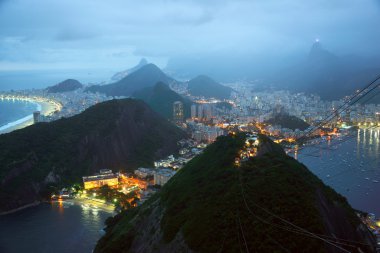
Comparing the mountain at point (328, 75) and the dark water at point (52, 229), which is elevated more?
the mountain at point (328, 75)

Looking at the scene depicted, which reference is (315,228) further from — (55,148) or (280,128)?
(280,128)

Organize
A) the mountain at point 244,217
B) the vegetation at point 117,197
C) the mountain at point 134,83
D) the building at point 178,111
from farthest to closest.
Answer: the mountain at point 134,83
the building at point 178,111
the vegetation at point 117,197
the mountain at point 244,217

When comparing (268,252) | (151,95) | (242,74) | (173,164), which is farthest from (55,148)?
(242,74)

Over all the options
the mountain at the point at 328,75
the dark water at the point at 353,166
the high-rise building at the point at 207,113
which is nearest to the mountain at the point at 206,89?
the mountain at the point at 328,75

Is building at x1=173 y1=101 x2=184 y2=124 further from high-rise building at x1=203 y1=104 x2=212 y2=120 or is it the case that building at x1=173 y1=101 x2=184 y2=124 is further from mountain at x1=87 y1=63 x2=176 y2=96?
mountain at x1=87 y1=63 x2=176 y2=96

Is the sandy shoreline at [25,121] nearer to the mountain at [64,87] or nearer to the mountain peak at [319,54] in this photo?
the mountain at [64,87]
